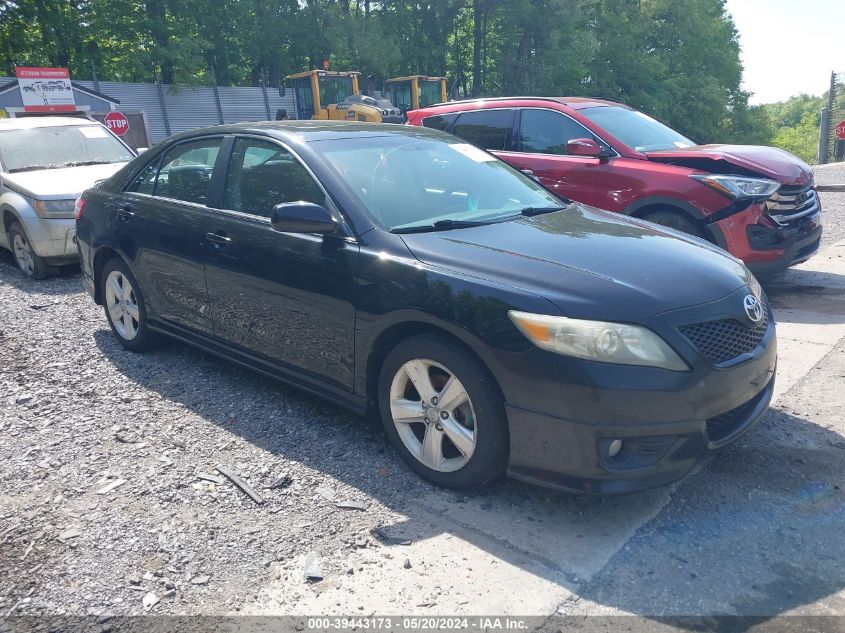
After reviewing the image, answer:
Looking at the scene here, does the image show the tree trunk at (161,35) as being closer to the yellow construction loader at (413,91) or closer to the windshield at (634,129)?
→ the yellow construction loader at (413,91)

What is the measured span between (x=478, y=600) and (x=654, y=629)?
1.98 feet

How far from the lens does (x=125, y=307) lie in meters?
5.22

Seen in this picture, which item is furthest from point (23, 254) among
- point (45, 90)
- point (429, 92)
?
point (429, 92)

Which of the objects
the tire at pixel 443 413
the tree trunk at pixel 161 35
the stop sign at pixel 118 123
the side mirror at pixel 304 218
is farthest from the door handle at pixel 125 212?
the tree trunk at pixel 161 35

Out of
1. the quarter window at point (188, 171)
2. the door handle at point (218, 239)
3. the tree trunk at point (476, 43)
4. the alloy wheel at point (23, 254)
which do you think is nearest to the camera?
the door handle at point (218, 239)

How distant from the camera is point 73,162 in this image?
8.55 metres

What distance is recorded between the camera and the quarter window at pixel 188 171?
4496 millimetres

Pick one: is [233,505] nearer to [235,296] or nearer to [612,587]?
[235,296]

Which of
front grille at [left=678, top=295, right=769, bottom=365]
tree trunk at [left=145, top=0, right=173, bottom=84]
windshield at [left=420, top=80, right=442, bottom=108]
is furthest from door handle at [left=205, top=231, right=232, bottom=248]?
tree trunk at [left=145, top=0, right=173, bottom=84]

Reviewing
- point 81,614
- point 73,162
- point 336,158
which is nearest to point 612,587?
point 81,614

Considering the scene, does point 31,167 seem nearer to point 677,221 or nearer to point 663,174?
point 663,174

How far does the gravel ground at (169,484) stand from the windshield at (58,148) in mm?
4078

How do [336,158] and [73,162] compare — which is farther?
[73,162]

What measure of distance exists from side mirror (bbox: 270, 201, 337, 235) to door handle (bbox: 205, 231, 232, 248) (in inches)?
27.9
